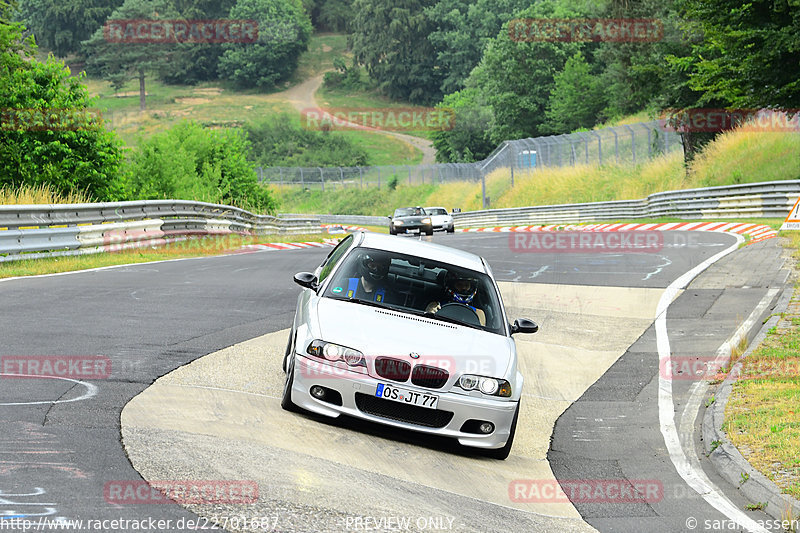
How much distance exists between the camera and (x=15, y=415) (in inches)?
256

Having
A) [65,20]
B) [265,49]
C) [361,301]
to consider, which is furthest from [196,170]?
[65,20]

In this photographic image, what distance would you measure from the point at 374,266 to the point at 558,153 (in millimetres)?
48191

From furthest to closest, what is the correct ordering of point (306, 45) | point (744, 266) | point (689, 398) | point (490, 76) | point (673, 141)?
point (306, 45)
point (490, 76)
point (673, 141)
point (744, 266)
point (689, 398)

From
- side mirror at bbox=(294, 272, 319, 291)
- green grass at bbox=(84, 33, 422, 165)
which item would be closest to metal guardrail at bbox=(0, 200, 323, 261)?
side mirror at bbox=(294, 272, 319, 291)

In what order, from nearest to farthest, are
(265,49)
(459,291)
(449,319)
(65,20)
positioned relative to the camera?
1. (449,319)
2. (459,291)
3. (265,49)
4. (65,20)

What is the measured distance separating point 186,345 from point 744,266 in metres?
12.0

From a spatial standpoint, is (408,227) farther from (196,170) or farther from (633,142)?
(633,142)

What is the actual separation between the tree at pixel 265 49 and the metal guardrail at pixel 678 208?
365 ft

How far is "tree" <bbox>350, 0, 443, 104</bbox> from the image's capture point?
512ft

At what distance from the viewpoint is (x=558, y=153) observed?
182ft

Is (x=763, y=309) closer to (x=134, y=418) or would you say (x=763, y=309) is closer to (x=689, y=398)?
(x=689, y=398)

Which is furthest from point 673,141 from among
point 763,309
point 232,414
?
point 232,414

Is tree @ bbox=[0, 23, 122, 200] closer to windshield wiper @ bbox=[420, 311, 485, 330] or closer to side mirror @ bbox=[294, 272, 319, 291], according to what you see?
side mirror @ bbox=[294, 272, 319, 291]

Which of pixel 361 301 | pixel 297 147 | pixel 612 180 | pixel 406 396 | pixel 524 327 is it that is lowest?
pixel 297 147
